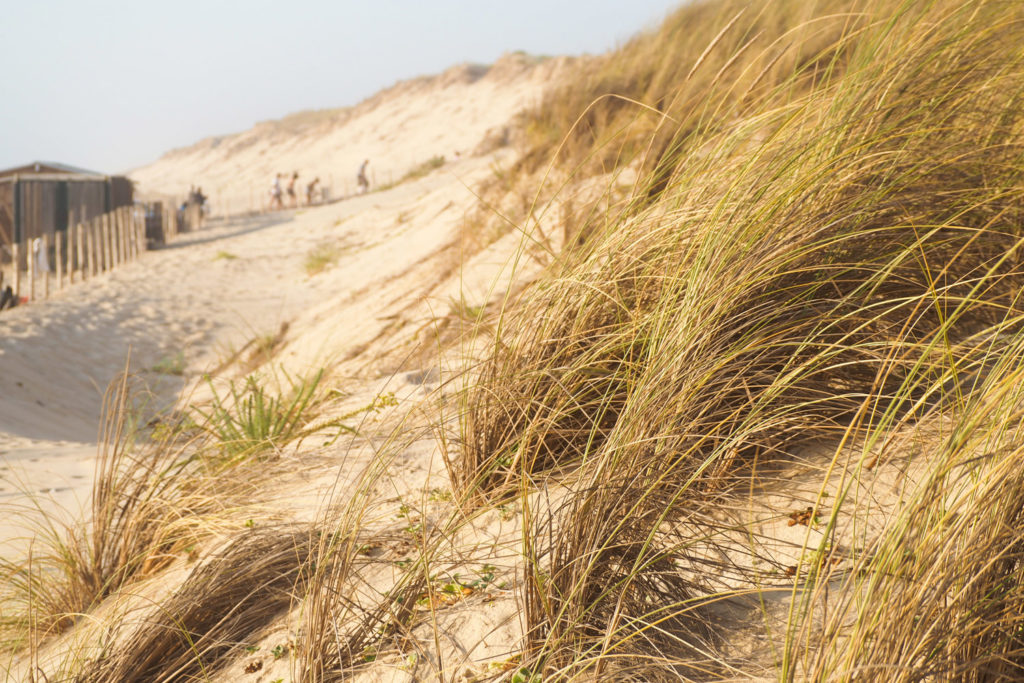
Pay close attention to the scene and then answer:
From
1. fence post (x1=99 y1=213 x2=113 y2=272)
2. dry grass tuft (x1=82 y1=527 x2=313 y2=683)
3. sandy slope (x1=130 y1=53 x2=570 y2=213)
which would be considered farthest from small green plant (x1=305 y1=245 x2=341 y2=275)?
sandy slope (x1=130 y1=53 x2=570 y2=213)

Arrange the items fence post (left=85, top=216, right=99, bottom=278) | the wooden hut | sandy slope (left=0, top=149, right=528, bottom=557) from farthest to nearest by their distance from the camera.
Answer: the wooden hut
fence post (left=85, top=216, right=99, bottom=278)
sandy slope (left=0, top=149, right=528, bottom=557)

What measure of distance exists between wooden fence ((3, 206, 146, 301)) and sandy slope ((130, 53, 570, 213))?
69.5 ft

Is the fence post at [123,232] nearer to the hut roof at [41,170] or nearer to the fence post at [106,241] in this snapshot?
the fence post at [106,241]

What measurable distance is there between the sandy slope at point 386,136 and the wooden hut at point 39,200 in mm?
18946

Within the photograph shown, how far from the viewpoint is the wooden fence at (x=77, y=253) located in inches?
479

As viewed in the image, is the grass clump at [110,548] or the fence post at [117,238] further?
the fence post at [117,238]

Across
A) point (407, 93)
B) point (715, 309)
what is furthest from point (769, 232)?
point (407, 93)

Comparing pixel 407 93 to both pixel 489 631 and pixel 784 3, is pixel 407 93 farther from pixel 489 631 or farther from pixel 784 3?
pixel 489 631

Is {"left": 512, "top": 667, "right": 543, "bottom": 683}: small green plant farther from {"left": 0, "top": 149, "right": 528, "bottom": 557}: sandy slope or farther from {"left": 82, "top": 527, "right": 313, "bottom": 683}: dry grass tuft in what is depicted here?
{"left": 0, "top": 149, "right": 528, "bottom": 557}: sandy slope

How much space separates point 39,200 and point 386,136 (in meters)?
30.9

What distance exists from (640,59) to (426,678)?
540 cm

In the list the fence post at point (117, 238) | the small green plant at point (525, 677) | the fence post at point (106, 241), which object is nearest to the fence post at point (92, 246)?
the fence post at point (106, 241)

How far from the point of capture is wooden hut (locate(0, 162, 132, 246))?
16703 mm

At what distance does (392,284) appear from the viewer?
317 inches
